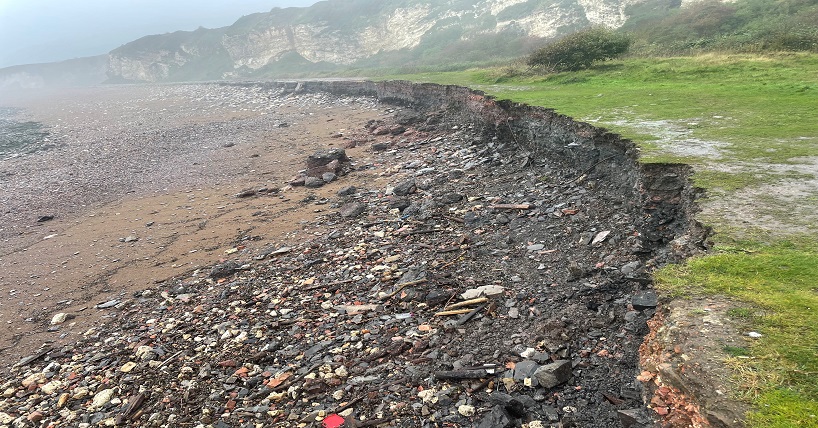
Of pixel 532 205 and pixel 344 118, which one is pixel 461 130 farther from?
pixel 344 118

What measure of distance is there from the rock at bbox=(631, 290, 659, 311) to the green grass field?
17.0 inches

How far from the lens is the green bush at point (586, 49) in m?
21.3

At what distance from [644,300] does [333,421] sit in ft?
10.8

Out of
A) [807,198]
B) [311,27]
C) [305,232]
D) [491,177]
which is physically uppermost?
[311,27]

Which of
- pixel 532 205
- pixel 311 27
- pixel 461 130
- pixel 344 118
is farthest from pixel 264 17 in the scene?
A: pixel 532 205

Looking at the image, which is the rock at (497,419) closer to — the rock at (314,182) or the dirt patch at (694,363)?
the dirt patch at (694,363)

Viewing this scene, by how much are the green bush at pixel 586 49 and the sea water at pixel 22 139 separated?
1080 inches

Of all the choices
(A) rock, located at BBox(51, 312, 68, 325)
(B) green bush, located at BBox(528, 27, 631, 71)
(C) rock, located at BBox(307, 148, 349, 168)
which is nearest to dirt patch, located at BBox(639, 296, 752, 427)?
(A) rock, located at BBox(51, 312, 68, 325)

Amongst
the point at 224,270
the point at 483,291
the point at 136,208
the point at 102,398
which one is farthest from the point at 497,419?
the point at 136,208

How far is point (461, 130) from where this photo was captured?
1638 cm

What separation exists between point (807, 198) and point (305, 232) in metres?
8.27

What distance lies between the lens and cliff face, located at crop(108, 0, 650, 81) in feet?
182

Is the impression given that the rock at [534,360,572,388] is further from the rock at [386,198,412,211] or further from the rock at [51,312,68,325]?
the rock at [51,312,68,325]

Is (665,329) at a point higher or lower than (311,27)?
lower
